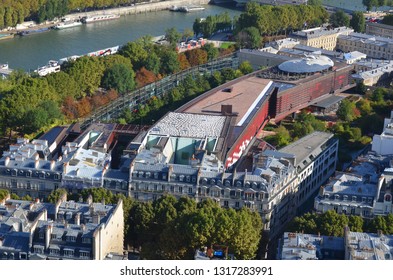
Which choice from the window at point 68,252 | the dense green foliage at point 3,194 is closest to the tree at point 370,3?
the dense green foliage at point 3,194

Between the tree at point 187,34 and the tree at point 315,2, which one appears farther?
the tree at point 315,2

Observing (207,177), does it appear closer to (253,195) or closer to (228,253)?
(253,195)

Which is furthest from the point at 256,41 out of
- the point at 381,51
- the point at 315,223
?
the point at 315,223

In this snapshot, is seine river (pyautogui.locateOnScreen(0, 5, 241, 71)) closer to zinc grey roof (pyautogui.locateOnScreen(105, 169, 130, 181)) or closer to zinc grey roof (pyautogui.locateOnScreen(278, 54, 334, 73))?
zinc grey roof (pyautogui.locateOnScreen(278, 54, 334, 73))

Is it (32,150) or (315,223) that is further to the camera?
(32,150)

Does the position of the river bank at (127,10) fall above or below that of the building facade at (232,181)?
below

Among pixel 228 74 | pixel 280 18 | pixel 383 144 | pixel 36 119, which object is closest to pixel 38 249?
pixel 383 144

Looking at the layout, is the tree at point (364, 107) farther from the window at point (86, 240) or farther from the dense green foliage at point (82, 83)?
the window at point (86, 240)

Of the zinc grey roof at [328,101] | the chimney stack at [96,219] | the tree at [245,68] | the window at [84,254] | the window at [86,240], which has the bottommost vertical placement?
the zinc grey roof at [328,101]
